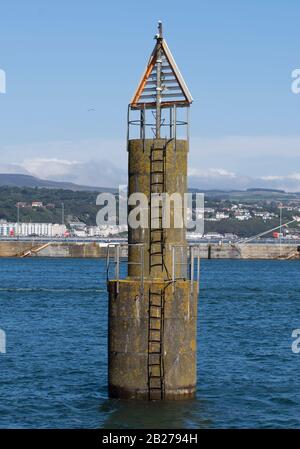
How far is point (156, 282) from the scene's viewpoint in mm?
23516

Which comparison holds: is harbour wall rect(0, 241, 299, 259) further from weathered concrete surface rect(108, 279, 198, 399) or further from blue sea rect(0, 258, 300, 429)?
weathered concrete surface rect(108, 279, 198, 399)

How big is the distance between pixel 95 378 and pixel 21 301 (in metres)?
34.4

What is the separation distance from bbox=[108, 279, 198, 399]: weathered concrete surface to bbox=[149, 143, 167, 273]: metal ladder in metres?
0.77

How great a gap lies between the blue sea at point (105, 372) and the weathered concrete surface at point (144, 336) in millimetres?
506

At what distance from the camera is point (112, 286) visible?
23719mm

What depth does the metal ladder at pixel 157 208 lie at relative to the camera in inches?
941

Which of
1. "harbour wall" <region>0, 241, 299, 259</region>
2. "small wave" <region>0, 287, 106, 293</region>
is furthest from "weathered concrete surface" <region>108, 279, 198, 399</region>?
"harbour wall" <region>0, 241, 299, 259</region>

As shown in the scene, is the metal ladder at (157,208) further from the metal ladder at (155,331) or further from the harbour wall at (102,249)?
the harbour wall at (102,249)

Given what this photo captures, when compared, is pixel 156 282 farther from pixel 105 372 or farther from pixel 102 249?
pixel 102 249

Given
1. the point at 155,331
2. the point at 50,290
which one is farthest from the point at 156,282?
the point at 50,290

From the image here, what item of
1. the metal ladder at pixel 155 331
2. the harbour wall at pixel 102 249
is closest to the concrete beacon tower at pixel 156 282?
the metal ladder at pixel 155 331

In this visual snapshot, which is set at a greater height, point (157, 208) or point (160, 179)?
point (160, 179)

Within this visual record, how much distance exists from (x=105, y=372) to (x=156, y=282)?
8297mm
